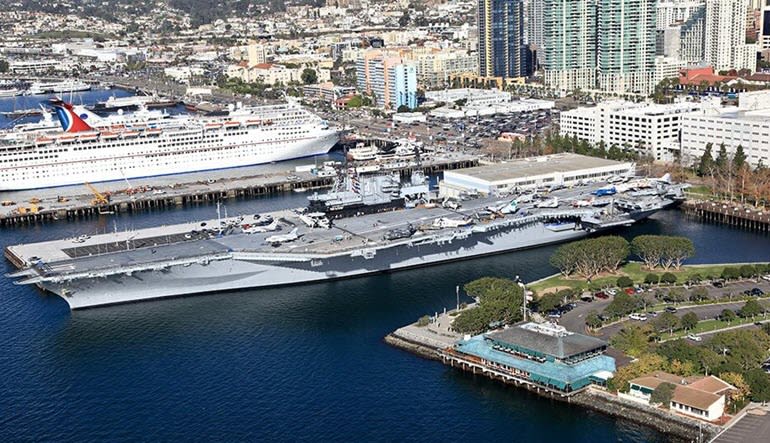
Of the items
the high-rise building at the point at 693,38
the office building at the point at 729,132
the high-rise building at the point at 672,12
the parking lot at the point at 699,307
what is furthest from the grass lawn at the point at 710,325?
the high-rise building at the point at 672,12

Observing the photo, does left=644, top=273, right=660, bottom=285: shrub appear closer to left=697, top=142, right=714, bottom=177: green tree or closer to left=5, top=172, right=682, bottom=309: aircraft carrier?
left=5, top=172, right=682, bottom=309: aircraft carrier

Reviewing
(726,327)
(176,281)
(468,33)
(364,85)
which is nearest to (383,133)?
(364,85)

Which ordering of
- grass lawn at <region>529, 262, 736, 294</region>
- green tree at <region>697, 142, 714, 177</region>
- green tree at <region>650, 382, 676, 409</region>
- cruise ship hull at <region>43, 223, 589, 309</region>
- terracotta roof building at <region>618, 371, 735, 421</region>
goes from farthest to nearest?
green tree at <region>697, 142, 714, 177</region> → cruise ship hull at <region>43, 223, 589, 309</region> → grass lawn at <region>529, 262, 736, 294</region> → green tree at <region>650, 382, 676, 409</region> → terracotta roof building at <region>618, 371, 735, 421</region>

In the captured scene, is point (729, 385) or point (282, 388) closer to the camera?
point (729, 385)

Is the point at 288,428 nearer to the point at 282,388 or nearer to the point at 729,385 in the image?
the point at 282,388

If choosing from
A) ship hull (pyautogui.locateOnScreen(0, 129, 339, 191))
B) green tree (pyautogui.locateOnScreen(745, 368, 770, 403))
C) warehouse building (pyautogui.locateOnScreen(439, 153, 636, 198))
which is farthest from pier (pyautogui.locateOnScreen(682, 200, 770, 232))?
ship hull (pyautogui.locateOnScreen(0, 129, 339, 191))
